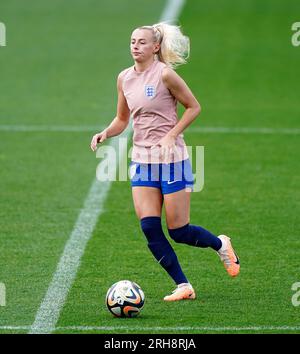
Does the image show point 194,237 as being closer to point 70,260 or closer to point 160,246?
point 160,246

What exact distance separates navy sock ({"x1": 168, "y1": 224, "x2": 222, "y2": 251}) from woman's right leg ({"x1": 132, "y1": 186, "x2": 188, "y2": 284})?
112mm

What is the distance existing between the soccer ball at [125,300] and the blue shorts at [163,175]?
80 centimetres

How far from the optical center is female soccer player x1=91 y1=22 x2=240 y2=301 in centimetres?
877

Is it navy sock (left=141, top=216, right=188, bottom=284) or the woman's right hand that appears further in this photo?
the woman's right hand

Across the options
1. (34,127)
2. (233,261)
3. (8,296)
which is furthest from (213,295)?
(34,127)

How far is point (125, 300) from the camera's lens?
8.45 m

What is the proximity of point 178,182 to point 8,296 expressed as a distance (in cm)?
160

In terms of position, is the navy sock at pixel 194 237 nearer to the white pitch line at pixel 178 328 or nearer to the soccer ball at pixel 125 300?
the soccer ball at pixel 125 300

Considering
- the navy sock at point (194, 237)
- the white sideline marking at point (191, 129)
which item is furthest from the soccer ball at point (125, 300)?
the white sideline marking at point (191, 129)

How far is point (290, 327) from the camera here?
8180 mm

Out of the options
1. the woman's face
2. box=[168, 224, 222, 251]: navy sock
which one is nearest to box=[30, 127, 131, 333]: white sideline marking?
box=[168, 224, 222, 251]: navy sock

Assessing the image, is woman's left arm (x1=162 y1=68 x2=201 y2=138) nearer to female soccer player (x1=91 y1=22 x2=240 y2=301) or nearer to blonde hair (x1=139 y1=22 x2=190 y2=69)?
female soccer player (x1=91 y1=22 x2=240 y2=301)

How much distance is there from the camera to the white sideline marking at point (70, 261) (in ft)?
27.8
